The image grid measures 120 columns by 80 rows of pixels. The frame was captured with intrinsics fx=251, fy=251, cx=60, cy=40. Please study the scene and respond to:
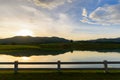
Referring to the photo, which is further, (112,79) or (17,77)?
(17,77)

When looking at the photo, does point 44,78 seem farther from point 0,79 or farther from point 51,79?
point 0,79

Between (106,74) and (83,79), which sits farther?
(106,74)

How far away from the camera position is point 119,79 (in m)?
22.8

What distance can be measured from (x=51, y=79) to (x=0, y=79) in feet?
15.4

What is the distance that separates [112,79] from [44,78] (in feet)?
20.6

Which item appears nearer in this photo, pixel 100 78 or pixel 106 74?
pixel 100 78

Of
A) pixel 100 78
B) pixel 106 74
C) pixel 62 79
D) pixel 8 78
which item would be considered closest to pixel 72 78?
pixel 62 79

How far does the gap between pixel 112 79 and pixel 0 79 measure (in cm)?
1025

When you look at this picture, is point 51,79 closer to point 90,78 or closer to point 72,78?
point 72,78

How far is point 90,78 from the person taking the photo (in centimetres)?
2341

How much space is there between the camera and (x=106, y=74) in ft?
85.0

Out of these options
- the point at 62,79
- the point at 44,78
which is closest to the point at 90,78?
the point at 62,79

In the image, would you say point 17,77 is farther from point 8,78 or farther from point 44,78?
point 44,78

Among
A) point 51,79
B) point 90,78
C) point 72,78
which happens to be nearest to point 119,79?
point 90,78
